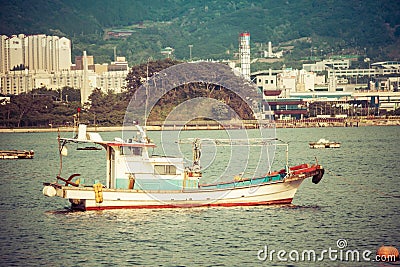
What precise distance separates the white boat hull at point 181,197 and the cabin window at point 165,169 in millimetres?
948

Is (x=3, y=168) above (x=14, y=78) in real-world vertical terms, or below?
below

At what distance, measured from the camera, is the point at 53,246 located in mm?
34250

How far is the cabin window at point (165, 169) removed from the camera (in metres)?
40.3

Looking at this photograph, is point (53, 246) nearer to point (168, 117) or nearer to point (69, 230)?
point (69, 230)

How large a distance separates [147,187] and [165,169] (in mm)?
1092

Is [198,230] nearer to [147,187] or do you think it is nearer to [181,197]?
[181,197]

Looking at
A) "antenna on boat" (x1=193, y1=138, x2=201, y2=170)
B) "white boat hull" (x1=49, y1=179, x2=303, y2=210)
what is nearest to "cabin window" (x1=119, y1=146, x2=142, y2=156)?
"white boat hull" (x1=49, y1=179, x2=303, y2=210)

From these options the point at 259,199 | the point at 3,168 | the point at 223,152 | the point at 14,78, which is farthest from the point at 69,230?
the point at 14,78

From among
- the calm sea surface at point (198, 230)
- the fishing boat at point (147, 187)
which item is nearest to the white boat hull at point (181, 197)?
the fishing boat at point (147, 187)

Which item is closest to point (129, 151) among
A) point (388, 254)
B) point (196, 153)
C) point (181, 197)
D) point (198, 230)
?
point (181, 197)

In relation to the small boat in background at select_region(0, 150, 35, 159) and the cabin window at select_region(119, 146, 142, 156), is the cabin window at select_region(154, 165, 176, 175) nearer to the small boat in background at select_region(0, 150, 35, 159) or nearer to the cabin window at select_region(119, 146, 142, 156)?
the cabin window at select_region(119, 146, 142, 156)

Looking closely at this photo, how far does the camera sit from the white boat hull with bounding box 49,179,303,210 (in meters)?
39.3

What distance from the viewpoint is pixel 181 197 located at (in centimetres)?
3994

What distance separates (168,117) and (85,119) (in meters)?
12.6
